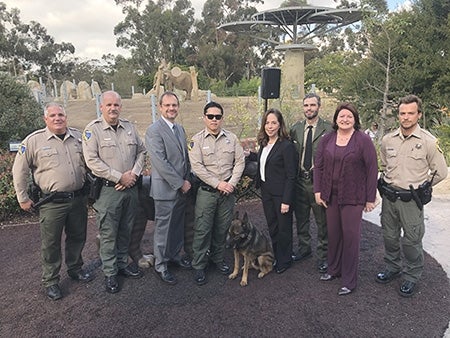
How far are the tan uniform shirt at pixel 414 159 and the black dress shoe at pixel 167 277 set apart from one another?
7.77 ft

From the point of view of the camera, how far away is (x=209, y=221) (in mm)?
3871

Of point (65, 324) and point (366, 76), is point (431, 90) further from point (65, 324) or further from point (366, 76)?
point (65, 324)

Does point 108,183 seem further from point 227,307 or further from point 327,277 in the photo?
point 327,277

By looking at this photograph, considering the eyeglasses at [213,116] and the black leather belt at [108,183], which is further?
the eyeglasses at [213,116]


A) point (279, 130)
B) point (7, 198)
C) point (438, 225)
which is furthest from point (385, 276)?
point (7, 198)

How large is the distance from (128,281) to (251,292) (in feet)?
4.26

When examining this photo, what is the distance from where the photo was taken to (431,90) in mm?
13031

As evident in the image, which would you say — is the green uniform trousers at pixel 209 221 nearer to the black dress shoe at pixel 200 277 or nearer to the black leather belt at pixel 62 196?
the black dress shoe at pixel 200 277

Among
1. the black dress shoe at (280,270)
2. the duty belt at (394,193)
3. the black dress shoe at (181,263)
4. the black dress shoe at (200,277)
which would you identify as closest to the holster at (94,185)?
the black dress shoe at (181,263)

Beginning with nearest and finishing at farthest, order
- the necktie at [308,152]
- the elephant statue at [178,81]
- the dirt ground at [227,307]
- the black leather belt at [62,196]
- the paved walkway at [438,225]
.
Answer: the dirt ground at [227,307]
the black leather belt at [62,196]
the necktie at [308,152]
the paved walkway at [438,225]
the elephant statue at [178,81]

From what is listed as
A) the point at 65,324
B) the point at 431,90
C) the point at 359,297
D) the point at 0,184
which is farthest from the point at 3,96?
the point at 431,90

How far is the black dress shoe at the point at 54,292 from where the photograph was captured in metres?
3.60

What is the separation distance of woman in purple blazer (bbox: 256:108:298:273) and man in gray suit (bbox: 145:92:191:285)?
2.65 feet

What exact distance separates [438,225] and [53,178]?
5.29 m
